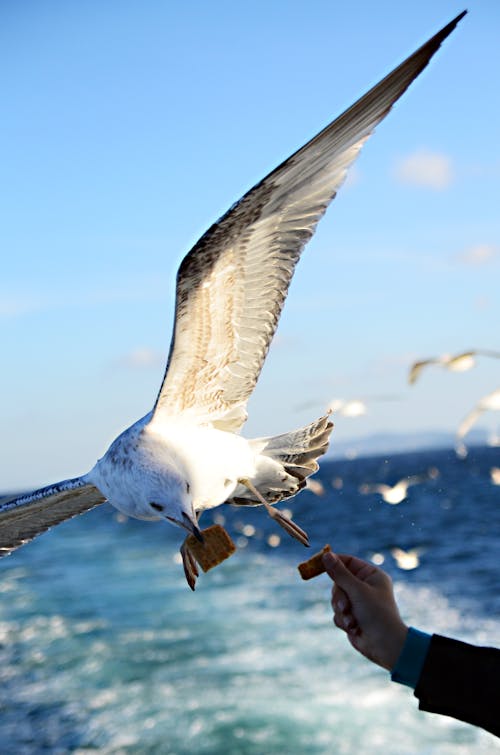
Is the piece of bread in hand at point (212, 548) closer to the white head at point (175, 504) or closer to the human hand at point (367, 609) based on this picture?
the white head at point (175, 504)

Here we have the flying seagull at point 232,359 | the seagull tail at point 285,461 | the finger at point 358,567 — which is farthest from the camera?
the seagull tail at point 285,461

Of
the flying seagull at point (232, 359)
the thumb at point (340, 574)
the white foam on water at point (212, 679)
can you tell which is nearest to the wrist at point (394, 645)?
Result: the thumb at point (340, 574)

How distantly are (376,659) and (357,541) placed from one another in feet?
106

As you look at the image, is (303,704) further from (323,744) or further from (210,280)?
(210,280)

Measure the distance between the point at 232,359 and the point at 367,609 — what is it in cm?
232

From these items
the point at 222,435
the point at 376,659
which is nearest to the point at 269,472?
the point at 222,435

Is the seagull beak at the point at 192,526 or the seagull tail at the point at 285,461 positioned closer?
the seagull beak at the point at 192,526

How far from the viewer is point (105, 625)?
19375mm

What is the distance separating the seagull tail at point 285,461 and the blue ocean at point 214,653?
6499 mm

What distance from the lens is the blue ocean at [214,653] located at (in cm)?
1294

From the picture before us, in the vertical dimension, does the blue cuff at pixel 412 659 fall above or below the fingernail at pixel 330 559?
below

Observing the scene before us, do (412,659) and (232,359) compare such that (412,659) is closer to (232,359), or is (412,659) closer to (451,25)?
(451,25)

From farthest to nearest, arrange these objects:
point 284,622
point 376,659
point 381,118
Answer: point 284,622, point 381,118, point 376,659

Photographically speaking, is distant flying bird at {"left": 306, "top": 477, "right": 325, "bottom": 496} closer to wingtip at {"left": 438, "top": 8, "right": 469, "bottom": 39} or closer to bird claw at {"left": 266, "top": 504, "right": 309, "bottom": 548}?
bird claw at {"left": 266, "top": 504, "right": 309, "bottom": 548}
